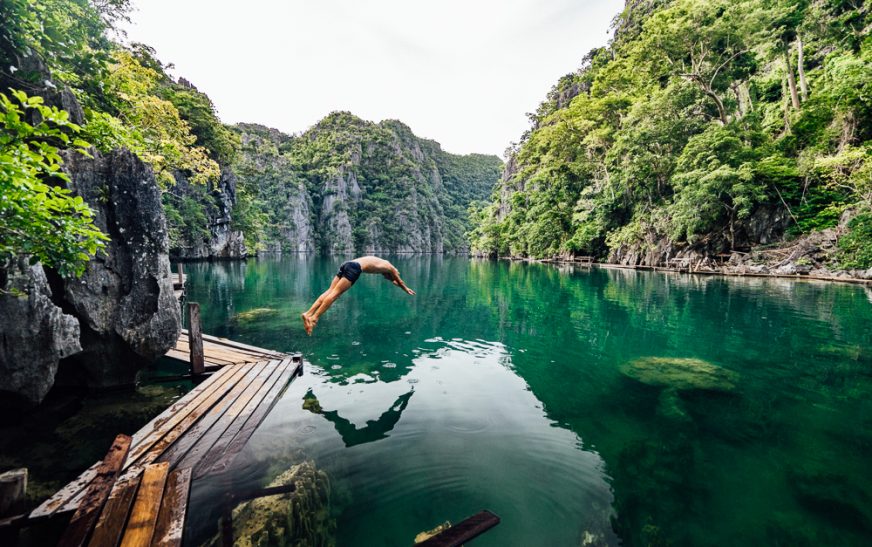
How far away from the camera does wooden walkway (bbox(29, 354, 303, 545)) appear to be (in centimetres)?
276

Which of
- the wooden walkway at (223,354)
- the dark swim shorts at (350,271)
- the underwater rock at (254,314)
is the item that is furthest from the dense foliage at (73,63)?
the underwater rock at (254,314)

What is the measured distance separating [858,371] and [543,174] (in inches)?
1746

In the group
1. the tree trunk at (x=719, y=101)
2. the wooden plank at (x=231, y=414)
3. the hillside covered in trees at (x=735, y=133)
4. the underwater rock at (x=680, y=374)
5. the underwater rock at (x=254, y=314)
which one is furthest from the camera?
the tree trunk at (x=719, y=101)

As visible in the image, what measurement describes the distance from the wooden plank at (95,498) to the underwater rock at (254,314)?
33.6 feet

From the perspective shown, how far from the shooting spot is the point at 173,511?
9.84 feet

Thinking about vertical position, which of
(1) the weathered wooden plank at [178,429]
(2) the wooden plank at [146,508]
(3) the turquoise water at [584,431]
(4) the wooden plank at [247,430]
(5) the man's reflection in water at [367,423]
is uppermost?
(2) the wooden plank at [146,508]

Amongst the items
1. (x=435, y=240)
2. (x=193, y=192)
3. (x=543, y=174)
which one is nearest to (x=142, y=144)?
(x=193, y=192)

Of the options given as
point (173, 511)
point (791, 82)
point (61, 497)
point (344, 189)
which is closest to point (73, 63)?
point (61, 497)

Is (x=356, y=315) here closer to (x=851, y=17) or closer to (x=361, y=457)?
(x=361, y=457)

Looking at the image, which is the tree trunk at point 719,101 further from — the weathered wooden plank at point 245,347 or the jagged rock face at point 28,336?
the jagged rock face at point 28,336

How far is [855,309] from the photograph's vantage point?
44.4ft

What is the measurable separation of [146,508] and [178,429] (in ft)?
6.24

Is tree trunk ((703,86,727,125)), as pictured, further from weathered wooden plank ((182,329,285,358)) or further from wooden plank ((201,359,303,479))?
wooden plank ((201,359,303,479))

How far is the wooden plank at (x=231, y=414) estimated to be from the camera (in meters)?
4.21
